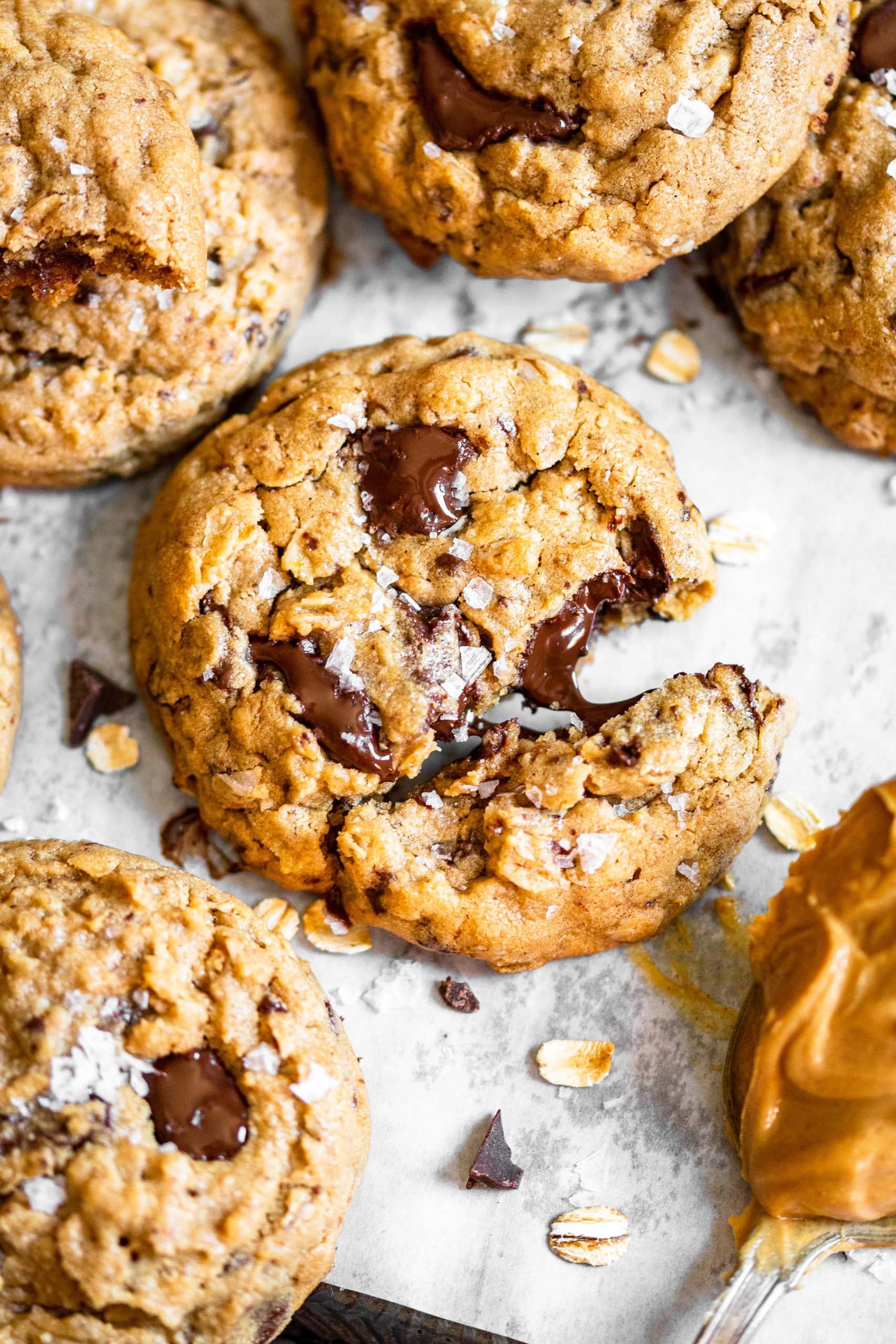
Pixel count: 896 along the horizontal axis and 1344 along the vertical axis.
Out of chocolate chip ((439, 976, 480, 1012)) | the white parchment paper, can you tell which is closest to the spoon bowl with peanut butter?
the white parchment paper

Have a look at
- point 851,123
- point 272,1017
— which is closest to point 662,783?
point 272,1017

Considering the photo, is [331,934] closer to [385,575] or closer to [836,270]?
[385,575]

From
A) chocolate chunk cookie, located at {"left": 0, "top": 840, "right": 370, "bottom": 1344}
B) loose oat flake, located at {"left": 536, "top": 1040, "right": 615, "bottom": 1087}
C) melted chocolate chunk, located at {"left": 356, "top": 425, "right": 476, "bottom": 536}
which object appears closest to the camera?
chocolate chunk cookie, located at {"left": 0, "top": 840, "right": 370, "bottom": 1344}

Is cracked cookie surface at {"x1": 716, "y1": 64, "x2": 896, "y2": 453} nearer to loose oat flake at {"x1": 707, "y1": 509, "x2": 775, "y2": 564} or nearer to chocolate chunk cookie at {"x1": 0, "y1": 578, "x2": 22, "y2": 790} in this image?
loose oat flake at {"x1": 707, "y1": 509, "x2": 775, "y2": 564}

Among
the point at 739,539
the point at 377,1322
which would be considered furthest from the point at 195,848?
the point at 739,539

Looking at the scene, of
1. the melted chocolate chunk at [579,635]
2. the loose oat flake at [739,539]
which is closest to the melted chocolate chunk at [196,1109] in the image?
the melted chocolate chunk at [579,635]
